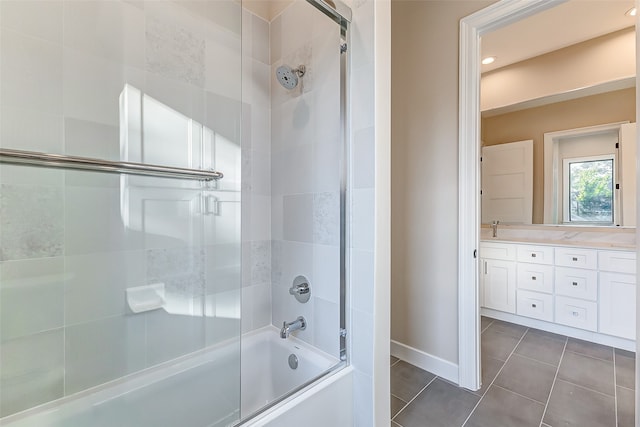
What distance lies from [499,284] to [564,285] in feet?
1.67

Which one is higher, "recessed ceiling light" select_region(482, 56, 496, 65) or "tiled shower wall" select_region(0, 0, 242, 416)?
"recessed ceiling light" select_region(482, 56, 496, 65)

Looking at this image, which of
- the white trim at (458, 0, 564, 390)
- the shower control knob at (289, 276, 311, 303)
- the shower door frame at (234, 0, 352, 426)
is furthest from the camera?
the white trim at (458, 0, 564, 390)

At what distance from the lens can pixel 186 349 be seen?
4.36ft

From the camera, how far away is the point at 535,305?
2.54m

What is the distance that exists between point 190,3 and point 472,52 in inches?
64.4

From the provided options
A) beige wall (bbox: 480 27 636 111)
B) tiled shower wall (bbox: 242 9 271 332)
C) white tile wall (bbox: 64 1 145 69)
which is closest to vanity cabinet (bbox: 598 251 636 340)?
beige wall (bbox: 480 27 636 111)

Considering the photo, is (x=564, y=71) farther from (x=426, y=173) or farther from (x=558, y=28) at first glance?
(x=426, y=173)

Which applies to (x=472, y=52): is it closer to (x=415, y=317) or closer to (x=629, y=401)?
(x=415, y=317)

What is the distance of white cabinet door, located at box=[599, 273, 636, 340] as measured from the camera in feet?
6.86

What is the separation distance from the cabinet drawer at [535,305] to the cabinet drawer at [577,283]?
13cm

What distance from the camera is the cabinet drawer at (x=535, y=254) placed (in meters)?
2.49

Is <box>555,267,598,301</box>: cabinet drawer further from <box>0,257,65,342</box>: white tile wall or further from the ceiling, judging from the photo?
<box>0,257,65,342</box>: white tile wall

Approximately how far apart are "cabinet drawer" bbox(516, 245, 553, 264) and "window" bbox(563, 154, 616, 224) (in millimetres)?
606

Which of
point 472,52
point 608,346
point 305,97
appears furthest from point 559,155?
point 305,97
